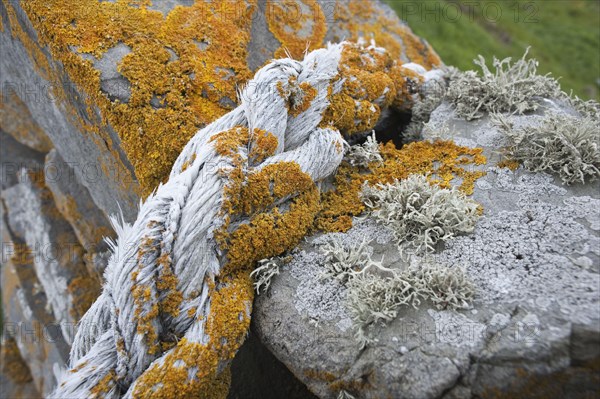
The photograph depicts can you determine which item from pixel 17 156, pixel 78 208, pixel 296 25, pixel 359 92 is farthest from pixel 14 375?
pixel 359 92

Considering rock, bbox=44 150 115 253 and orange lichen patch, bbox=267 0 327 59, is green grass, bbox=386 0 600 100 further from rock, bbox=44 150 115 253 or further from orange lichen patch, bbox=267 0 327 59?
rock, bbox=44 150 115 253

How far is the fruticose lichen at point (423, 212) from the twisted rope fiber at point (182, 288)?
52cm

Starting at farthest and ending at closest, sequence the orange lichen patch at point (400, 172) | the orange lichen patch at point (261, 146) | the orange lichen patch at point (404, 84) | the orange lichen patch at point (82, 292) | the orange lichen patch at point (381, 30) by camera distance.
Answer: the orange lichen patch at point (82, 292) → the orange lichen patch at point (381, 30) → the orange lichen patch at point (404, 84) → the orange lichen patch at point (400, 172) → the orange lichen patch at point (261, 146)

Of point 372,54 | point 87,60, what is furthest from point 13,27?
point 372,54

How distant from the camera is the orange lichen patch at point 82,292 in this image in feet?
17.4

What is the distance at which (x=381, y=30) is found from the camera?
4.89m

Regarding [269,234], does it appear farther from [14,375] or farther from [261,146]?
[14,375]

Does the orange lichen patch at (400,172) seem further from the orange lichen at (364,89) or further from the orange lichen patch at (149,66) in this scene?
the orange lichen patch at (149,66)

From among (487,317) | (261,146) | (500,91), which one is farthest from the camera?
(500,91)

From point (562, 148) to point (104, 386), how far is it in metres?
2.92

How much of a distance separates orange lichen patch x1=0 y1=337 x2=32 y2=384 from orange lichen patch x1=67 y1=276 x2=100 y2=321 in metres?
1.90

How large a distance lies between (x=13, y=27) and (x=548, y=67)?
26.2 ft

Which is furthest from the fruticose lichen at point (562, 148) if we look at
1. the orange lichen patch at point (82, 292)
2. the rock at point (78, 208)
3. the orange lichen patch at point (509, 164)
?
the orange lichen patch at point (82, 292)

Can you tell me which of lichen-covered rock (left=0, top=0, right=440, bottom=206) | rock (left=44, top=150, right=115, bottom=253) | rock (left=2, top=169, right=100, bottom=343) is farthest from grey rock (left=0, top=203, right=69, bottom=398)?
lichen-covered rock (left=0, top=0, right=440, bottom=206)
